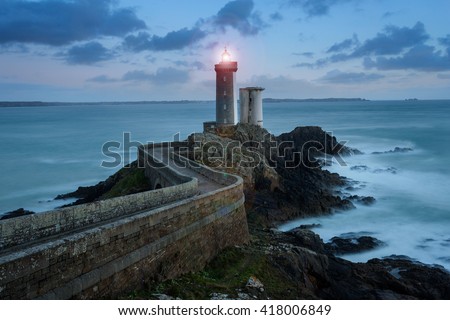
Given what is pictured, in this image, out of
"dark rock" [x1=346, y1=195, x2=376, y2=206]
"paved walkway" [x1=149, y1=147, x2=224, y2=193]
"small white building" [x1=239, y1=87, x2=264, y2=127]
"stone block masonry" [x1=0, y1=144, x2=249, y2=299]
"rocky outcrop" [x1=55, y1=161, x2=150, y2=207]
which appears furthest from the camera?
"small white building" [x1=239, y1=87, x2=264, y2=127]

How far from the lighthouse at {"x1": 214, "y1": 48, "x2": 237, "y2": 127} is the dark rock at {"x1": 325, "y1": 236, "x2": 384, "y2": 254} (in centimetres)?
1697

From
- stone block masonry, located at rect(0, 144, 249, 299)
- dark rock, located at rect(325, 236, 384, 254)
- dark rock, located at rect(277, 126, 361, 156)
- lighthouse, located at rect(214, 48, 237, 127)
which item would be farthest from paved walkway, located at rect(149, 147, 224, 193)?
dark rock, located at rect(277, 126, 361, 156)

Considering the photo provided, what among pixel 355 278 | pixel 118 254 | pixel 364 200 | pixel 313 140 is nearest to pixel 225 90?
pixel 313 140

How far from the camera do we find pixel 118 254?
7.68 meters

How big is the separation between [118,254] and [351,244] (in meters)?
11.4

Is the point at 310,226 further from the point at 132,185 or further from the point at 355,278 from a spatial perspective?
the point at 132,185

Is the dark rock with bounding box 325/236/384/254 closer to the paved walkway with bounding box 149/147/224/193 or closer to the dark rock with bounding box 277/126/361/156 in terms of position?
the paved walkway with bounding box 149/147/224/193

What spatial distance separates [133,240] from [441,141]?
54017 millimetres

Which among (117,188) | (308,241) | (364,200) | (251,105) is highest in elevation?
(251,105)

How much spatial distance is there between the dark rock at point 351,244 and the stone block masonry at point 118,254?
597 cm

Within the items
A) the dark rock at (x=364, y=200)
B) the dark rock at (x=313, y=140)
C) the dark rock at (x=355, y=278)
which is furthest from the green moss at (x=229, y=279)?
the dark rock at (x=313, y=140)

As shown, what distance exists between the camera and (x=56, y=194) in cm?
2830

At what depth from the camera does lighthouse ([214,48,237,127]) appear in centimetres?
3167
